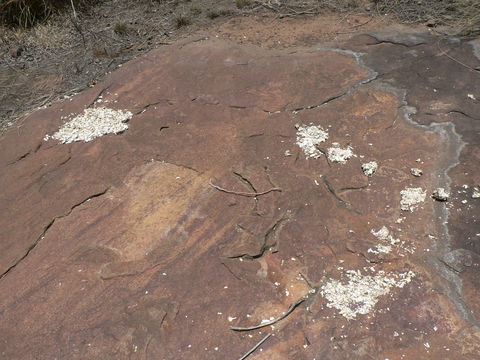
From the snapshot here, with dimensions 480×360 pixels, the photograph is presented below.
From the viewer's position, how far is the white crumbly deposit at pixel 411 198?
219 cm

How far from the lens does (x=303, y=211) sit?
2234mm

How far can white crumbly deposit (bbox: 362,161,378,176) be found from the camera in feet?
7.83

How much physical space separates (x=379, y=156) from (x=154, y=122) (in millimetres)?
1422

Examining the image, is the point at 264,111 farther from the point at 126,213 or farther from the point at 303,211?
the point at 126,213

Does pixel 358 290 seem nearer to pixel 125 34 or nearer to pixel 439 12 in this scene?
pixel 439 12

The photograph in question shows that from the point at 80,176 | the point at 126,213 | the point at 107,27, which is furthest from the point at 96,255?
the point at 107,27

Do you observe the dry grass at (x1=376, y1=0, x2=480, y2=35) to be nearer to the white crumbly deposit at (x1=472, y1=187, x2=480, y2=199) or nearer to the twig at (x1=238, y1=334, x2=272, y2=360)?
the white crumbly deposit at (x1=472, y1=187, x2=480, y2=199)

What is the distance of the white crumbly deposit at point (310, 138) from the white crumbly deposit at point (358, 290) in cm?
84

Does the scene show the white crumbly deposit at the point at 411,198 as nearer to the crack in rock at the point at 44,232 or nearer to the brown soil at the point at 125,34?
the crack in rock at the point at 44,232

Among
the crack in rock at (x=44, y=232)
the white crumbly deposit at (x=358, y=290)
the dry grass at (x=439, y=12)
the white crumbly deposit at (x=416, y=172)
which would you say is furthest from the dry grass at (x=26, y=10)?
the white crumbly deposit at (x=358, y=290)

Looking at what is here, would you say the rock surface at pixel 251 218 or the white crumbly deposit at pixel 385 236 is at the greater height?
the rock surface at pixel 251 218

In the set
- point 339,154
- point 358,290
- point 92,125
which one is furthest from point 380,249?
point 92,125

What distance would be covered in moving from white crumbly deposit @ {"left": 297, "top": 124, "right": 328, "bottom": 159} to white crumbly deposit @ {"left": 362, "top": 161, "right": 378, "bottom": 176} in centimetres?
26

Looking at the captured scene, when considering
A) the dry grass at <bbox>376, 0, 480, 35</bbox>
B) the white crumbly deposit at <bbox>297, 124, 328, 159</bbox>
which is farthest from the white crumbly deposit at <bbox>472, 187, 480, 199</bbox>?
the dry grass at <bbox>376, 0, 480, 35</bbox>
